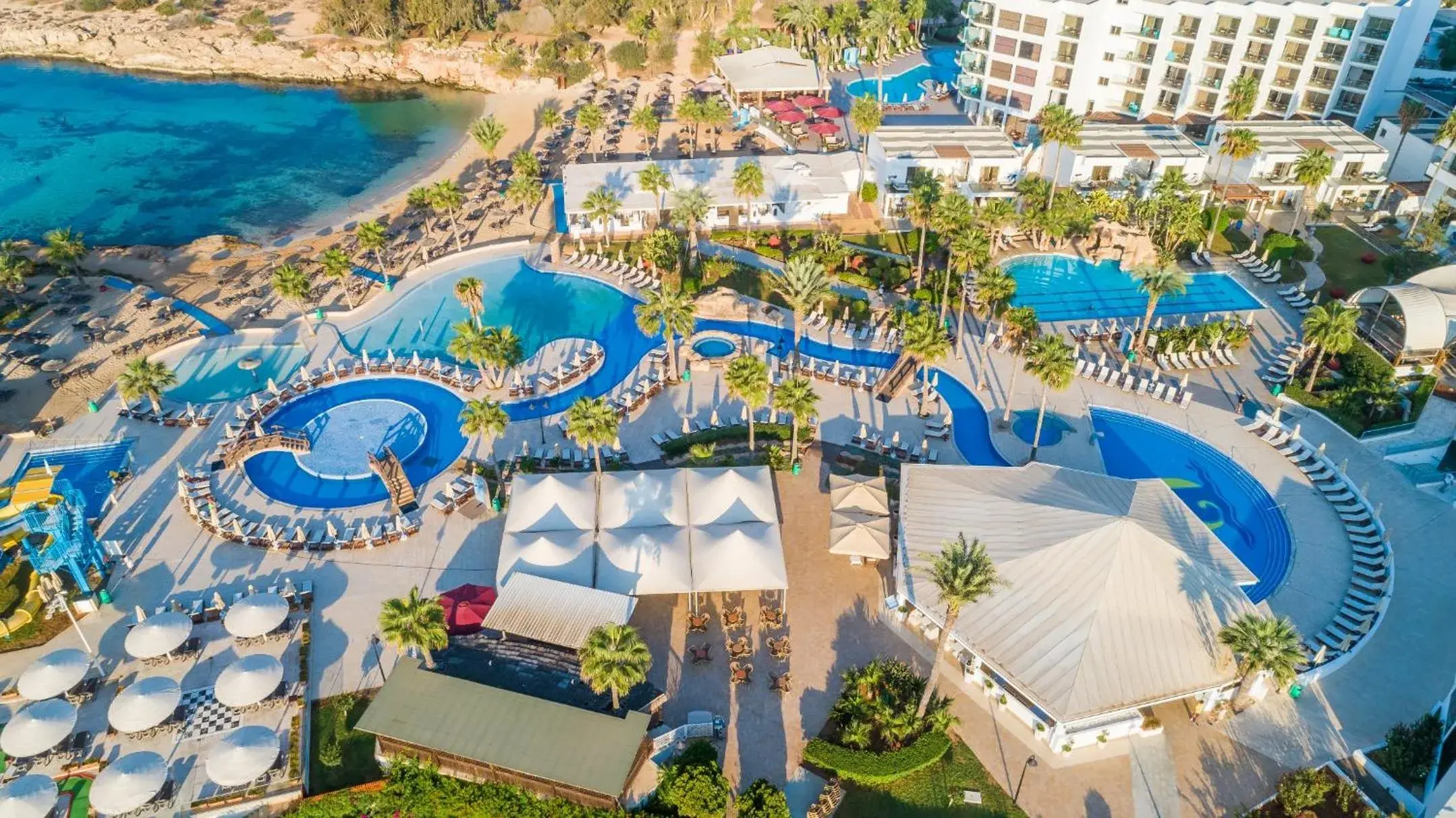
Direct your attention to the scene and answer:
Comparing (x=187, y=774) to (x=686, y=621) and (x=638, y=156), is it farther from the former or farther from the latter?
(x=638, y=156)

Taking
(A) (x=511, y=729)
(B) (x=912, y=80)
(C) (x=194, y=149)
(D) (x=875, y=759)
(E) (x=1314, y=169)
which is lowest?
(D) (x=875, y=759)

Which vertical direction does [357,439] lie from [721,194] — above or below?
below

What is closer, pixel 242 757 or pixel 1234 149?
pixel 242 757

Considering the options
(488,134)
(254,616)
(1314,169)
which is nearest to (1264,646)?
(254,616)

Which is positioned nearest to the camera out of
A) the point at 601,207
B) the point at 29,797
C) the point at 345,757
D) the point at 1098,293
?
the point at 29,797

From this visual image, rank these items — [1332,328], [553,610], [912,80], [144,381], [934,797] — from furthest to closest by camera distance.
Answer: [912,80]
[1332,328]
[144,381]
[553,610]
[934,797]

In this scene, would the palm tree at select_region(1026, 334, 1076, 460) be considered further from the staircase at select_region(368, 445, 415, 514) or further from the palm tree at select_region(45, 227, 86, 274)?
the palm tree at select_region(45, 227, 86, 274)

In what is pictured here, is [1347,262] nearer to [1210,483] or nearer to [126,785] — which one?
[1210,483]

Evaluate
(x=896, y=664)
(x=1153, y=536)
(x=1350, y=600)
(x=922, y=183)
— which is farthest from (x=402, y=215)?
(x=1350, y=600)
